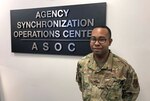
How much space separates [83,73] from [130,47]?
2.18 feet

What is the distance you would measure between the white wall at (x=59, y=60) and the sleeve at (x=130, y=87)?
0.38 metres

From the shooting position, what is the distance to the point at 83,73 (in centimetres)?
211

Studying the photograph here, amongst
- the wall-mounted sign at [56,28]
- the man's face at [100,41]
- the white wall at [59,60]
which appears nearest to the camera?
the man's face at [100,41]

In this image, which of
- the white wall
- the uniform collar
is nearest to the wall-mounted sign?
the white wall

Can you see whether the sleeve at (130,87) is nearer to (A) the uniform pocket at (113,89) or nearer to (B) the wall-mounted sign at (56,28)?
(A) the uniform pocket at (113,89)

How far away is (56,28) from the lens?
9.34ft

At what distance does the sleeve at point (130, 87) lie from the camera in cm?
200

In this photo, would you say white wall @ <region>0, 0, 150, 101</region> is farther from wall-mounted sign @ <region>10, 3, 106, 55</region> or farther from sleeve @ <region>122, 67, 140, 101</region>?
sleeve @ <region>122, 67, 140, 101</region>

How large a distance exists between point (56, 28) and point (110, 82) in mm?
1190

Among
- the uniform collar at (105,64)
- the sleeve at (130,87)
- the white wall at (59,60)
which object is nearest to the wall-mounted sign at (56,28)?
the white wall at (59,60)

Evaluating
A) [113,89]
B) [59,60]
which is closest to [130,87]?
[113,89]

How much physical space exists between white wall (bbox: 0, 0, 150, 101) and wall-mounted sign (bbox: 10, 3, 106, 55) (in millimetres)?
79
